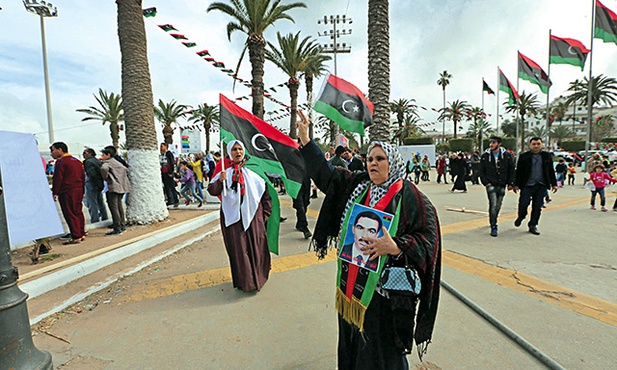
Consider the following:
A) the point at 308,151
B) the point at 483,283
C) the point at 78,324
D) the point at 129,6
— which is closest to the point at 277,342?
the point at 308,151

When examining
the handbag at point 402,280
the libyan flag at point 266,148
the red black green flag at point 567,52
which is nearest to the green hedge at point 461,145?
the red black green flag at point 567,52

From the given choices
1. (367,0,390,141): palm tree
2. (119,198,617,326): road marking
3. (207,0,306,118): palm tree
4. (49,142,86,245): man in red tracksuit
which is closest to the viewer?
(119,198,617,326): road marking

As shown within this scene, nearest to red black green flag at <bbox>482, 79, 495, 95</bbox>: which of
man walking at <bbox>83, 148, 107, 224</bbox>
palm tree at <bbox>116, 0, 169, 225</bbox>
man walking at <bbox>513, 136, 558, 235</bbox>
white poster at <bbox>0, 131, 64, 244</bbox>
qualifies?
man walking at <bbox>513, 136, 558, 235</bbox>

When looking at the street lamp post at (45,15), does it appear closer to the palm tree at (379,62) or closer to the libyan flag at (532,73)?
the palm tree at (379,62)

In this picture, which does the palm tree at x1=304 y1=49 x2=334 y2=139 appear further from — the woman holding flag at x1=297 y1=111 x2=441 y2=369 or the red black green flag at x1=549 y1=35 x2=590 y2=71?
the woman holding flag at x1=297 y1=111 x2=441 y2=369

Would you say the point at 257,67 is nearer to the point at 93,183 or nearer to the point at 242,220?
the point at 93,183

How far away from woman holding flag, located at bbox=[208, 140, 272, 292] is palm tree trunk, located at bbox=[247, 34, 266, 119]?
11.3 m

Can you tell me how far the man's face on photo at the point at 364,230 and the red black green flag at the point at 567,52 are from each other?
21.2m

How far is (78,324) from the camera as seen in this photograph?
317 centimetres

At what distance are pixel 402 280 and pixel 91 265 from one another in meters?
4.72

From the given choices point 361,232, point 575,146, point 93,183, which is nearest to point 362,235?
point 361,232

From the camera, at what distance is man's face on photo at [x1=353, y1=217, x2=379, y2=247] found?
180 cm

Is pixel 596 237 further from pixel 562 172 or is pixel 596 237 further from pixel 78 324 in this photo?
pixel 562 172

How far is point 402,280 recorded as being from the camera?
1691mm
